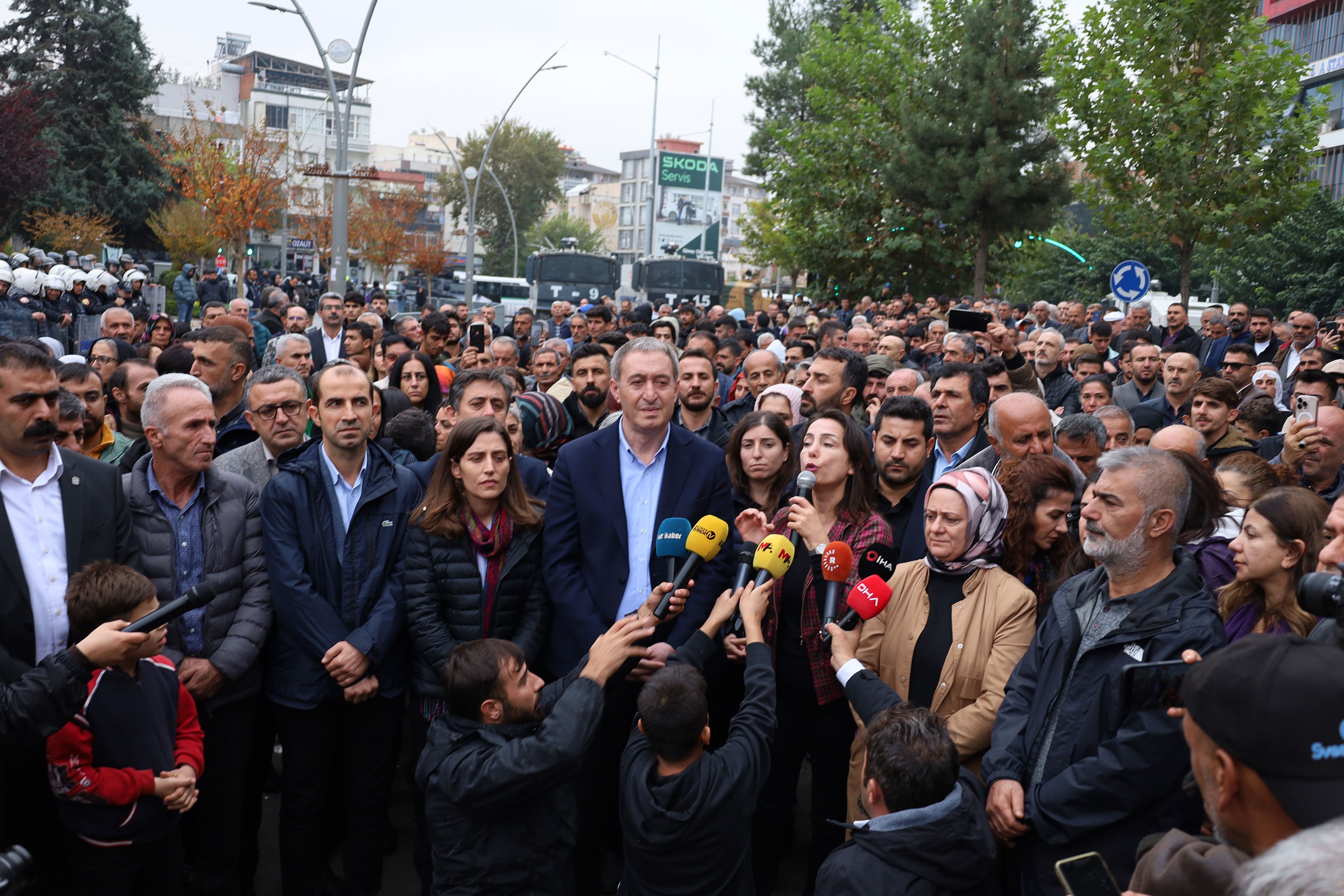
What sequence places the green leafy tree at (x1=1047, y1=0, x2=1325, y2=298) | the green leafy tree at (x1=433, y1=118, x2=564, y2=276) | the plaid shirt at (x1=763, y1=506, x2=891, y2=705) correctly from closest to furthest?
the plaid shirt at (x1=763, y1=506, x2=891, y2=705) < the green leafy tree at (x1=1047, y1=0, x2=1325, y2=298) < the green leafy tree at (x1=433, y1=118, x2=564, y2=276)

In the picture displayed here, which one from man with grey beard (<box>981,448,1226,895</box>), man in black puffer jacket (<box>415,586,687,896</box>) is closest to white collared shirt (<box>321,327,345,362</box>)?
man in black puffer jacket (<box>415,586,687,896</box>)

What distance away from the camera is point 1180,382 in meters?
8.28

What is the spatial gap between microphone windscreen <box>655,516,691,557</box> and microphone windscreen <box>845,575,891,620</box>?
727mm

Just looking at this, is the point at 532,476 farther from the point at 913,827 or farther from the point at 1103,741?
the point at 1103,741

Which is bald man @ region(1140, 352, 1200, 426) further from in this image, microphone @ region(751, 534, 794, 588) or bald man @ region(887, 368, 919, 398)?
microphone @ region(751, 534, 794, 588)


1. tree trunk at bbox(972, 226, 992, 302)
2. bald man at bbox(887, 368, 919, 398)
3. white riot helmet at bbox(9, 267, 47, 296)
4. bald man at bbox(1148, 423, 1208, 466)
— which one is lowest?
bald man at bbox(1148, 423, 1208, 466)

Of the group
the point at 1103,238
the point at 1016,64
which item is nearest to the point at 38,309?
the point at 1016,64

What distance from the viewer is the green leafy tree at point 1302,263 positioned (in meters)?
22.2

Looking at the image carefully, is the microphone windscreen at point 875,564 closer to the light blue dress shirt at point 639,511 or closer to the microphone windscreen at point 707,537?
the microphone windscreen at point 707,537

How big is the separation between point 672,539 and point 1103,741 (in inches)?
65.2

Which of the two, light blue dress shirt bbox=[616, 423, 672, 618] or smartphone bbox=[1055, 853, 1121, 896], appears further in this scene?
light blue dress shirt bbox=[616, 423, 672, 618]

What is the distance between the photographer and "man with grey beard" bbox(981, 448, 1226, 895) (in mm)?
3150

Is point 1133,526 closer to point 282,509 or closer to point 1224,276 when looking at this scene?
point 282,509

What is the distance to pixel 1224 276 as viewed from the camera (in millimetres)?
26000
